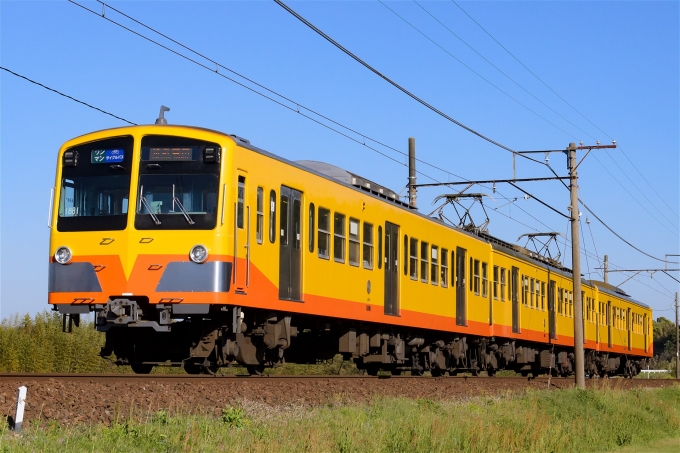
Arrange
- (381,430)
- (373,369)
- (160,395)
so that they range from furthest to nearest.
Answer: (373,369)
(160,395)
(381,430)

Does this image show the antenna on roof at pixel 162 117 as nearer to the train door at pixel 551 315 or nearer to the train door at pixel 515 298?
the train door at pixel 515 298

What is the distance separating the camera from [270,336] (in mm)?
14953

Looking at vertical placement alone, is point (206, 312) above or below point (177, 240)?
below

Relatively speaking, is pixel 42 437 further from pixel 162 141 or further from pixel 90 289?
pixel 162 141

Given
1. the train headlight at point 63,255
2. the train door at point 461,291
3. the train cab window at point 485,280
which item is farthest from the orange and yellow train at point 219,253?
the train cab window at point 485,280

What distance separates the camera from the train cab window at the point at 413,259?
20483mm

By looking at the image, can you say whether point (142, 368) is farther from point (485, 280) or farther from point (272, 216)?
point (485, 280)

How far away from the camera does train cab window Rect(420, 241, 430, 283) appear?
2117 centimetres

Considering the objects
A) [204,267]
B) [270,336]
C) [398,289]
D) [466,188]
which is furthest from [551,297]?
[204,267]

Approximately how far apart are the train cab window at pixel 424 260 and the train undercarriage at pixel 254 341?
4.01 ft

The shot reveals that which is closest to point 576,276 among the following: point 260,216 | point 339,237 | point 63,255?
point 339,237

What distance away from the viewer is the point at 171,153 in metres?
13.8

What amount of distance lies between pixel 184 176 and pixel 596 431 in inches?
328

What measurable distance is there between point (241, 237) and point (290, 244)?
5.59 feet
